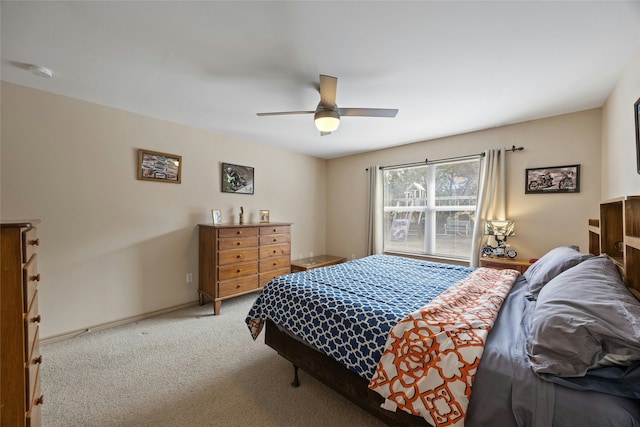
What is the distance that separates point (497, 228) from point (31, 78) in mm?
5237

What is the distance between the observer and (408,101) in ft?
8.71

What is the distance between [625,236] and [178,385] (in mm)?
3012

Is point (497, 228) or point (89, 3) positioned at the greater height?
point (89, 3)

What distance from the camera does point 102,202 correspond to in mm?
2770

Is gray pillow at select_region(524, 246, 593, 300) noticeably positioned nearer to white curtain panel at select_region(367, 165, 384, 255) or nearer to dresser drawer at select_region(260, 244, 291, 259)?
white curtain panel at select_region(367, 165, 384, 255)

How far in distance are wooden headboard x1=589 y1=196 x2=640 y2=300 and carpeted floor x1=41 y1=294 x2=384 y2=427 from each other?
168 cm

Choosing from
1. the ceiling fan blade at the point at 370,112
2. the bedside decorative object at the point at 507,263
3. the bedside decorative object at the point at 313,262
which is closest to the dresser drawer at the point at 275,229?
the bedside decorative object at the point at 313,262

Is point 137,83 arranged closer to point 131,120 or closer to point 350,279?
point 131,120

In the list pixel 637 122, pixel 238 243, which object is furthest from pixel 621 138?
pixel 238 243

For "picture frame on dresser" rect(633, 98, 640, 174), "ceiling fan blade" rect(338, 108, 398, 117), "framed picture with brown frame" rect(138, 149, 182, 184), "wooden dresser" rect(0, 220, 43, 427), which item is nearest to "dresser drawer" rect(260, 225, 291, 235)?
"framed picture with brown frame" rect(138, 149, 182, 184)

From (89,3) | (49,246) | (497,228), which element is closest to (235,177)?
(49,246)

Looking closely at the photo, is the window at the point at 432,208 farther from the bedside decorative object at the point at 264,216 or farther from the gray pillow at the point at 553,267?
the bedside decorative object at the point at 264,216

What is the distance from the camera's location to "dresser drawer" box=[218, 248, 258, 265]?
10.5 feet

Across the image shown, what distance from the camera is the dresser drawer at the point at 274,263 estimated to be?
3.63 metres
